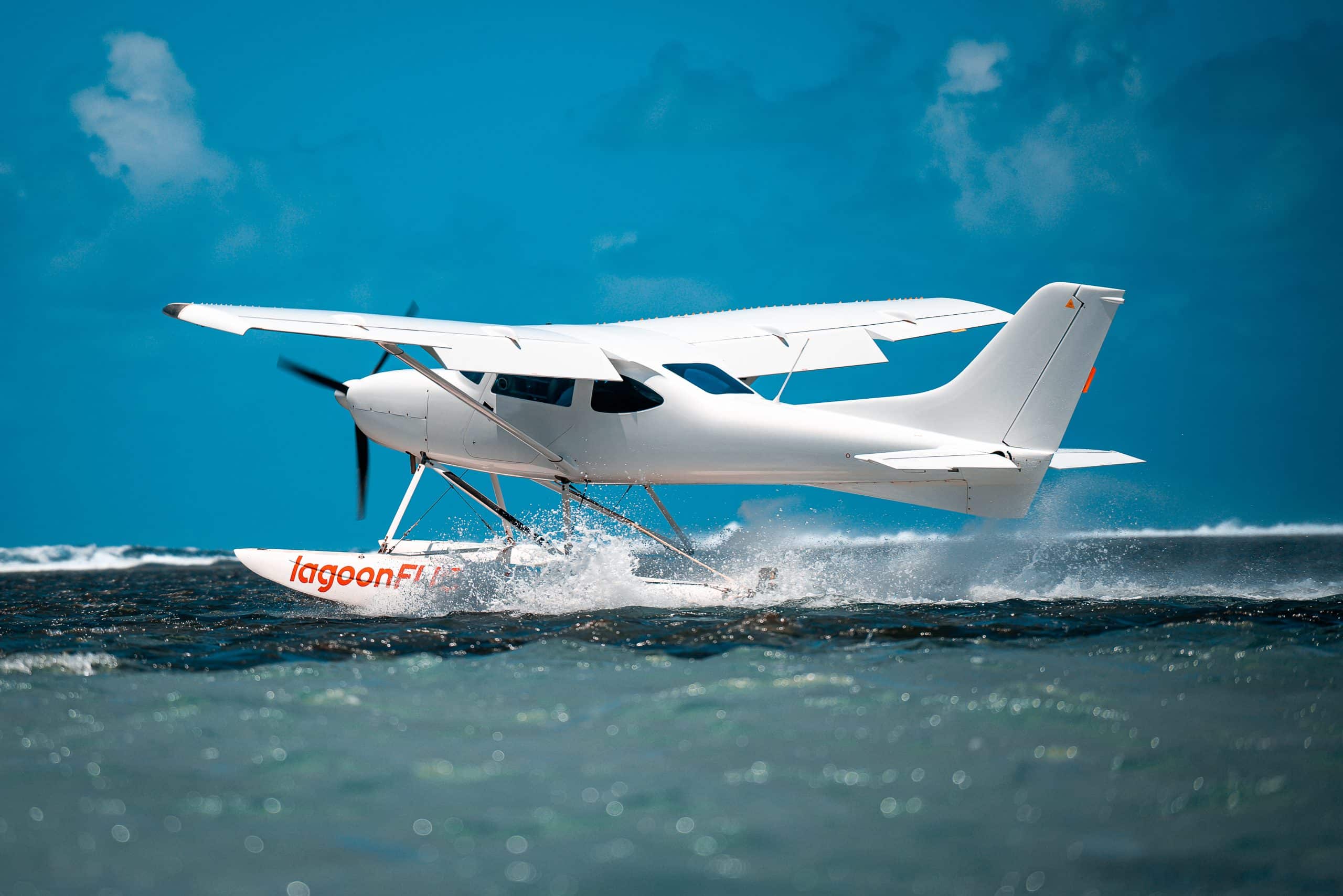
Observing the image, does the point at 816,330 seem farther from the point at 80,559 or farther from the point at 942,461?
the point at 80,559

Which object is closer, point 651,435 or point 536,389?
point 651,435

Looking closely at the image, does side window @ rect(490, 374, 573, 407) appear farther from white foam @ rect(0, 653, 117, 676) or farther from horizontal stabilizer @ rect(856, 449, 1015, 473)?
white foam @ rect(0, 653, 117, 676)

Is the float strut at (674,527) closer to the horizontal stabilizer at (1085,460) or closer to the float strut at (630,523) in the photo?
the float strut at (630,523)

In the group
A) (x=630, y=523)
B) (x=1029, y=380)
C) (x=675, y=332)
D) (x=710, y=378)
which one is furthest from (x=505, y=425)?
(x=1029, y=380)

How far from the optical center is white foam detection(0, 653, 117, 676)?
6258mm

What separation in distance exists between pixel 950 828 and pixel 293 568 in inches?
358

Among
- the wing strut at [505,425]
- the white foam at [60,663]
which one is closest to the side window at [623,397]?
the wing strut at [505,425]

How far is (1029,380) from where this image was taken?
9.12 metres

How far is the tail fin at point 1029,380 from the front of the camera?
29.5 ft

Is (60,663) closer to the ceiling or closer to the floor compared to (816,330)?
closer to the floor

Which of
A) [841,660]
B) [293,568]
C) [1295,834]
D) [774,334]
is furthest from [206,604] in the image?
[1295,834]

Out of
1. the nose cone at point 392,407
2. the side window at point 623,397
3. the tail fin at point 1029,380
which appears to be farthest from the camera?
the nose cone at point 392,407

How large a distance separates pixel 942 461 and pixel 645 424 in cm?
294

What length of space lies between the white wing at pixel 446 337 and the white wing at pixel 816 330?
9.03 feet
